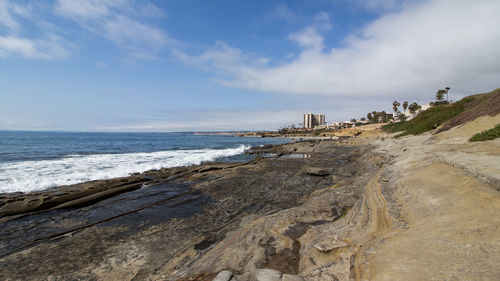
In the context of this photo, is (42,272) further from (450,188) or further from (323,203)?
(450,188)

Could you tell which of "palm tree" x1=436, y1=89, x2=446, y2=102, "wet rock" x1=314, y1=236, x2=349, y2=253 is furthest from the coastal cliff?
"palm tree" x1=436, y1=89, x2=446, y2=102

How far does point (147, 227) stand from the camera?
7.45 meters

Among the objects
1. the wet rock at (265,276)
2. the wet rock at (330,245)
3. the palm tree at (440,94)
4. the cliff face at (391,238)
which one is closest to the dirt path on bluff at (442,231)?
the cliff face at (391,238)

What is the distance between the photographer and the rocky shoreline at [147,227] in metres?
4.94

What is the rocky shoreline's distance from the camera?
4.94 m

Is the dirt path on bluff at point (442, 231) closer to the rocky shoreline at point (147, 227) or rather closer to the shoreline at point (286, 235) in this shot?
the shoreline at point (286, 235)

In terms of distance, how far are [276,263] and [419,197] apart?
5.09 meters

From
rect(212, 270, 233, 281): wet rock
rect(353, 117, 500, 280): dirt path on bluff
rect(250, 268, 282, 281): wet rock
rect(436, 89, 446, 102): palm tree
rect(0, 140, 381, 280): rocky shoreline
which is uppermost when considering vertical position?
rect(436, 89, 446, 102): palm tree

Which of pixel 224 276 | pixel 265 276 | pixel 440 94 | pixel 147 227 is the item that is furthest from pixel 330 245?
pixel 440 94

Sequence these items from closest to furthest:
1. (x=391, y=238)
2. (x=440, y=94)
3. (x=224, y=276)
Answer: (x=224, y=276)
(x=391, y=238)
(x=440, y=94)

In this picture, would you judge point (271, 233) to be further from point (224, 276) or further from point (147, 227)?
point (147, 227)

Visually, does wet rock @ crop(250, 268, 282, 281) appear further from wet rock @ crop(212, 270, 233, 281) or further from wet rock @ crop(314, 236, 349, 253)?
wet rock @ crop(314, 236, 349, 253)

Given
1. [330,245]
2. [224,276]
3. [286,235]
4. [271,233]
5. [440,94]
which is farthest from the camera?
[440,94]

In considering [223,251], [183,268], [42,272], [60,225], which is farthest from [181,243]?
[60,225]
